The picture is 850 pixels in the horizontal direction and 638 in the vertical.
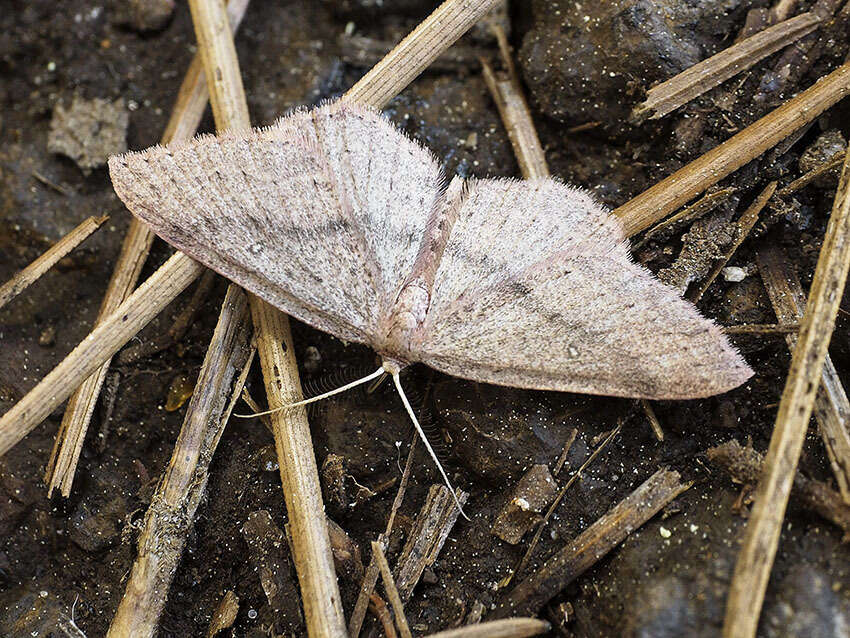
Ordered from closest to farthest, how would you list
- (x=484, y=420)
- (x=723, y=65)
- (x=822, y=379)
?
(x=822, y=379) < (x=484, y=420) < (x=723, y=65)

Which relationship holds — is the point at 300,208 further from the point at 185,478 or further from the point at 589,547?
the point at 589,547

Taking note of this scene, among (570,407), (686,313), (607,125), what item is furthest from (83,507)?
(607,125)

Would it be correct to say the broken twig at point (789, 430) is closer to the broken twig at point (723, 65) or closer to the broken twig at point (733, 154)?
the broken twig at point (733, 154)

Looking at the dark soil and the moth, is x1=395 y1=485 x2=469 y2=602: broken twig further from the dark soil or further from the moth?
the moth

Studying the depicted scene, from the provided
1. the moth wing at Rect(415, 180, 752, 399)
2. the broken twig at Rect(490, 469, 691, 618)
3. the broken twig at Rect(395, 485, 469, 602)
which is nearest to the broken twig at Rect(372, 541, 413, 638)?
the broken twig at Rect(395, 485, 469, 602)

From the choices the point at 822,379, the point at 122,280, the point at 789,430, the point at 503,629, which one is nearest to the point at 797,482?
the point at 789,430

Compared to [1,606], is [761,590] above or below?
below

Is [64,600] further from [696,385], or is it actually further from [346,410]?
[696,385]

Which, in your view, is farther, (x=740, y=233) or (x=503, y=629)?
(x=740, y=233)

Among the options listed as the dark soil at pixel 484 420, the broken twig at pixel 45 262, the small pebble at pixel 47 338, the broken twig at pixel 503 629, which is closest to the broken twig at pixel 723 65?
the dark soil at pixel 484 420
